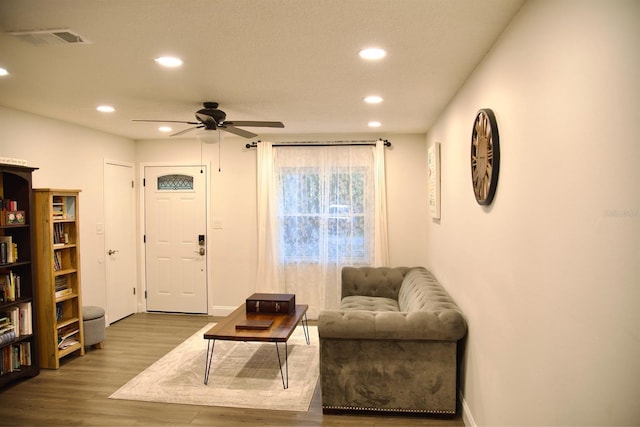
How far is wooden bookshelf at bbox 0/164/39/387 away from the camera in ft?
11.7

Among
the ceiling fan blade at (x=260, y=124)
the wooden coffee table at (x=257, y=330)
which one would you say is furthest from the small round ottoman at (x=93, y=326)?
the ceiling fan blade at (x=260, y=124)

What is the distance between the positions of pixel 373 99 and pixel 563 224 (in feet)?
7.95

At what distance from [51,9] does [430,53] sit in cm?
198

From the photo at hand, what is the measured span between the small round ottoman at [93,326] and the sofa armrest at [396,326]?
2.77 meters

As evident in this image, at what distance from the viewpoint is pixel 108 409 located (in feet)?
10.4

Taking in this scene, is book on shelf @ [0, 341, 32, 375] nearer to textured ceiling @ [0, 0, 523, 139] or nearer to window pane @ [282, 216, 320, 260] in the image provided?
textured ceiling @ [0, 0, 523, 139]

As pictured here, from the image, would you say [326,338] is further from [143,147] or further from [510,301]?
[143,147]

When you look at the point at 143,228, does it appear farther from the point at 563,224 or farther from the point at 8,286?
the point at 563,224

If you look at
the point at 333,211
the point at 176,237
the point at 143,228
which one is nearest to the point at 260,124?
the point at 333,211

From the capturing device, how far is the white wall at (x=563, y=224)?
3.67 ft

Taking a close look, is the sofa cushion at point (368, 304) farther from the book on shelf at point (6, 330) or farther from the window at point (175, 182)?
the book on shelf at point (6, 330)

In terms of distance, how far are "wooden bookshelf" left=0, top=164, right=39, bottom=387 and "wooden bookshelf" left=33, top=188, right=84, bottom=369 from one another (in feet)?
0.46

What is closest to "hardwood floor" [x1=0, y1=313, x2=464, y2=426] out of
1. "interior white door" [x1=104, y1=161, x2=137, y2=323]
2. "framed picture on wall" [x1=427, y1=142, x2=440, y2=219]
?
"interior white door" [x1=104, y1=161, x2=137, y2=323]

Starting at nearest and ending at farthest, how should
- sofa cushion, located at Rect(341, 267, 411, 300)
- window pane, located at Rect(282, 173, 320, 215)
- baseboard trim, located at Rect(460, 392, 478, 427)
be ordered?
baseboard trim, located at Rect(460, 392, 478, 427)
sofa cushion, located at Rect(341, 267, 411, 300)
window pane, located at Rect(282, 173, 320, 215)
